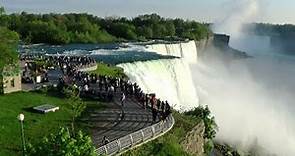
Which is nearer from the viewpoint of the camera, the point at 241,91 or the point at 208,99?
the point at 208,99

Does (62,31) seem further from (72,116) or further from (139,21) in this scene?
(72,116)

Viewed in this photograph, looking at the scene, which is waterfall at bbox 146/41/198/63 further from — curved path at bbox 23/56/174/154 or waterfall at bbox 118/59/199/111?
curved path at bbox 23/56/174/154

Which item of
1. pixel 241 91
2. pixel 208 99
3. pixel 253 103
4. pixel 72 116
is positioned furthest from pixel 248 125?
pixel 72 116

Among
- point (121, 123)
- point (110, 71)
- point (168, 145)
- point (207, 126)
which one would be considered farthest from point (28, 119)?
point (110, 71)

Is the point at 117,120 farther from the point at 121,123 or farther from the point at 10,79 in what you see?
the point at 10,79

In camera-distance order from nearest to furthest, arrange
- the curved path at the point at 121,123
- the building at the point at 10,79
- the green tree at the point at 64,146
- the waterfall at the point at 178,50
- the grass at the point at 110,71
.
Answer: the green tree at the point at 64,146 → the curved path at the point at 121,123 → the building at the point at 10,79 → the grass at the point at 110,71 → the waterfall at the point at 178,50

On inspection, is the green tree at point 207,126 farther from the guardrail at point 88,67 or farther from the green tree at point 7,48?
the guardrail at point 88,67

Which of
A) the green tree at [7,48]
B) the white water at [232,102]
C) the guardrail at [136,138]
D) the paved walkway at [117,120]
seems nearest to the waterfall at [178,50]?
the white water at [232,102]
